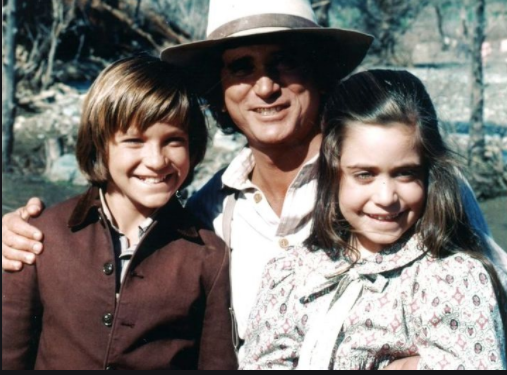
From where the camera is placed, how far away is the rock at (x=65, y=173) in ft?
27.2

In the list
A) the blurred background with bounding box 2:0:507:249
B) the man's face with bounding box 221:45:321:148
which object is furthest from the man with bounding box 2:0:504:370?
the blurred background with bounding box 2:0:507:249

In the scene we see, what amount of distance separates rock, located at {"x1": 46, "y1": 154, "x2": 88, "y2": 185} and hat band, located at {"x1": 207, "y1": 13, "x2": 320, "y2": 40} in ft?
18.6

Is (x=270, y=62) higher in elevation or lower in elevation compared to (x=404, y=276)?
higher

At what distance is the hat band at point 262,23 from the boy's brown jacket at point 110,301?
81 cm

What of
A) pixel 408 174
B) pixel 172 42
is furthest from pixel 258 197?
pixel 172 42

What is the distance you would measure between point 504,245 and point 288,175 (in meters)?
2.25

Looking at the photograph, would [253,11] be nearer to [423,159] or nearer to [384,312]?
[423,159]

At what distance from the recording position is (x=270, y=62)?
2.84 meters

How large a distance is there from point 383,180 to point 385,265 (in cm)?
28

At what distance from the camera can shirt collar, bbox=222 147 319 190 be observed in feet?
9.48

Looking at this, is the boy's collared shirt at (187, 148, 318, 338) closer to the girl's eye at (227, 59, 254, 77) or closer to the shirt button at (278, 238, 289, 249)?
the shirt button at (278, 238, 289, 249)

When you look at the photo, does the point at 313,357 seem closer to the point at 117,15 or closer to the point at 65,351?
the point at 65,351

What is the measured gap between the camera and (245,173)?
303 cm

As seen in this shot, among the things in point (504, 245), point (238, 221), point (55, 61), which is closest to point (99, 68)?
point (55, 61)
